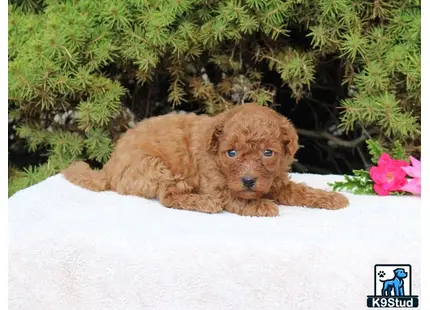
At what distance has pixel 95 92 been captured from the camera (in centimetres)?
382

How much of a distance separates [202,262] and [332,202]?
0.86 meters

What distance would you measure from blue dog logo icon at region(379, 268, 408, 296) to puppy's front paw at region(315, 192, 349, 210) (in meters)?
0.55

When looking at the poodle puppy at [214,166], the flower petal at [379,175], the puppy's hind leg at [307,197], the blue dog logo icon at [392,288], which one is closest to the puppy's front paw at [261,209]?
the poodle puppy at [214,166]

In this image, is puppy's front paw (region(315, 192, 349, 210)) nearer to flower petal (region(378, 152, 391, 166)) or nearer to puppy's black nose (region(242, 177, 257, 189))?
Answer: flower petal (region(378, 152, 391, 166))

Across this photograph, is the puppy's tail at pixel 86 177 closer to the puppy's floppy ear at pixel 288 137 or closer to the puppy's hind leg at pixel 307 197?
the puppy's hind leg at pixel 307 197

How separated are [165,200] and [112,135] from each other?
1.14m

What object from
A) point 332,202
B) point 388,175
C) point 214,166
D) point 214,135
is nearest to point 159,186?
point 214,166

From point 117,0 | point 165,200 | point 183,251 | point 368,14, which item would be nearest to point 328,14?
point 368,14

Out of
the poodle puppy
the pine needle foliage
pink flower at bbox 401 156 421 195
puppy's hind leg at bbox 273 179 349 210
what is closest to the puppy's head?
the poodle puppy

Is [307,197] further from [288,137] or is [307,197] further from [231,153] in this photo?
[231,153]

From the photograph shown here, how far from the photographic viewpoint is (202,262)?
2510 mm

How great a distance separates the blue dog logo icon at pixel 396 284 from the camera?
252 cm

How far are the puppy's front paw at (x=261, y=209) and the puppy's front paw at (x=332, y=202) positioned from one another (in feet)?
0.89

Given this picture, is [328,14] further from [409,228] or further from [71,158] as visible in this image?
[71,158]
